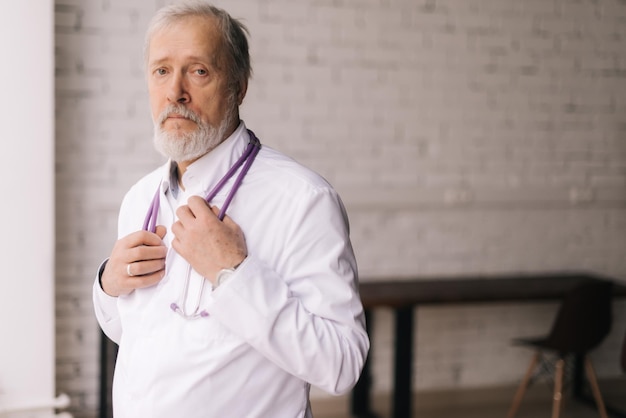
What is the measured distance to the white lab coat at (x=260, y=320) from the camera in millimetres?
1265

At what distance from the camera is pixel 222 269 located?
1.29 metres

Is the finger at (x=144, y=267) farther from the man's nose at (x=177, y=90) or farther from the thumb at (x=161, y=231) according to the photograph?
the man's nose at (x=177, y=90)

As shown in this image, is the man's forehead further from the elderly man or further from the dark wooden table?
the dark wooden table

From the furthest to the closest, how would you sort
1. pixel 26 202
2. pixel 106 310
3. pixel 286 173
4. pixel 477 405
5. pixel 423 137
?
pixel 477 405 < pixel 423 137 < pixel 26 202 < pixel 106 310 < pixel 286 173

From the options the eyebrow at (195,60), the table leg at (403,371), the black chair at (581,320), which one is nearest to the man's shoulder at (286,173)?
the eyebrow at (195,60)

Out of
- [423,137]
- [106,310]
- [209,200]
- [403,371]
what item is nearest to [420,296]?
[403,371]

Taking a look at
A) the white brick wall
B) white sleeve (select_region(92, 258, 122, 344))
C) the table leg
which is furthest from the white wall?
white sleeve (select_region(92, 258, 122, 344))

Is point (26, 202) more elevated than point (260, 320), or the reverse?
point (260, 320)

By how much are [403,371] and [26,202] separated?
1962 millimetres

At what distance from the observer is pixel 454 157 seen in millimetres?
4340

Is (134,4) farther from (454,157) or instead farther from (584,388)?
(584,388)

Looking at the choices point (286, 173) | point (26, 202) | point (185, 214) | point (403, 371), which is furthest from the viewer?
point (403, 371)

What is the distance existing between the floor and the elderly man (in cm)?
279

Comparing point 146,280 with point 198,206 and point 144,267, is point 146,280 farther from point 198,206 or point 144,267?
point 198,206
